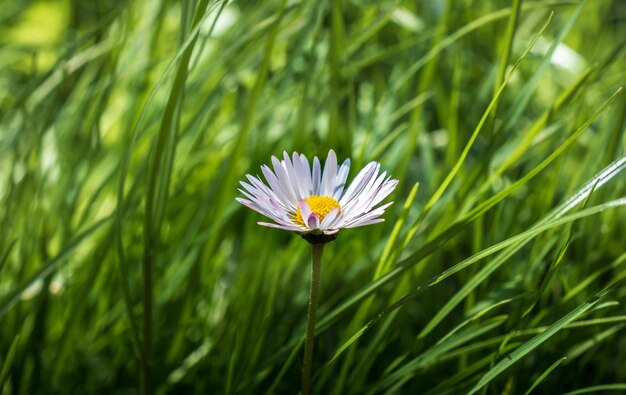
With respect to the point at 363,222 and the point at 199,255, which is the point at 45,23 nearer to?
the point at 199,255

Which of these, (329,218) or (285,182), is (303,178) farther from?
(329,218)

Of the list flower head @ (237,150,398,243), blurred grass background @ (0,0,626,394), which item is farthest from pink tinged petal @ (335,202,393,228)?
blurred grass background @ (0,0,626,394)

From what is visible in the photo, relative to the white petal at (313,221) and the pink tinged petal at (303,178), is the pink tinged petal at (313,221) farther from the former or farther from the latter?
the pink tinged petal at (303,178)

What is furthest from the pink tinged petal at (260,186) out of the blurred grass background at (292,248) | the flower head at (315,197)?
the blurred grass background at (292,248)

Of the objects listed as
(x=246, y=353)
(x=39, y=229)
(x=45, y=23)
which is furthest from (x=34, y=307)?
(x=45, y=23)

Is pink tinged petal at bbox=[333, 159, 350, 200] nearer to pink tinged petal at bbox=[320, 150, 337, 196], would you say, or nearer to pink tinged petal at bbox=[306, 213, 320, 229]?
pink tinged petal at bbox=[320, 150, 337, 196]

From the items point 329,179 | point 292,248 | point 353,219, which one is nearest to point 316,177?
point 329,179

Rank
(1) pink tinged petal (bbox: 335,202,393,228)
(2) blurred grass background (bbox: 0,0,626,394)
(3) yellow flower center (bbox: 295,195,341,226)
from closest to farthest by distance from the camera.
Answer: (1) pink tinged petal (bbox: 335,202,393,228) → (3) yellow flower center (bbox: 295,195,341,226) → (2) blurred grass background (bbox: 0,0,626,394)

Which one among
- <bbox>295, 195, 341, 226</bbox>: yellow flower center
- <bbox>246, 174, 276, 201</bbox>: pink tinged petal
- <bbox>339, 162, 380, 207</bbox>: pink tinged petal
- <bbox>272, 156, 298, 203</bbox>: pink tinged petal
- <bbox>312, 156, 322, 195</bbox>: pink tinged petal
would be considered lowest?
<bbox>295, 195, 341, 226</bbox>: yellow flower center
